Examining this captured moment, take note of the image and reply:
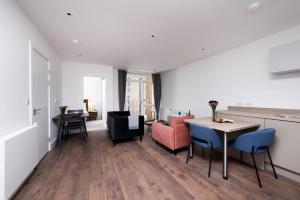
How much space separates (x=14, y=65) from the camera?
1761 mm

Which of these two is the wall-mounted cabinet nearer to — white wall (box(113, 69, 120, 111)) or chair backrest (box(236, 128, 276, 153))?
chair backrest (box(236, 128, 276, 153))

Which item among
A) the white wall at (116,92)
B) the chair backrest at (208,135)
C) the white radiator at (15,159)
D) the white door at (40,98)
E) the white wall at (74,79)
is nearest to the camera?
the white radiator at (15,159)

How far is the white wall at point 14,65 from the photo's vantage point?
1.55 meters

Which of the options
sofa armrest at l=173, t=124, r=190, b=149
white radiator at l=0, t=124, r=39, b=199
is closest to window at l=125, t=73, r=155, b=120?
sofa armrest at l=173, t=124, r=190, b=149

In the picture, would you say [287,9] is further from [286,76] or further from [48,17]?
[48,17]

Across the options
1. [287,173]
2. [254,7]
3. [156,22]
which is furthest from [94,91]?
[287,173]

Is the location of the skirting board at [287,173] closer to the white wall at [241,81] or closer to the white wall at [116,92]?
the white wall at [241,81]

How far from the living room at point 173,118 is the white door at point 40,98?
0.02m

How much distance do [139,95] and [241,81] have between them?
14.5 feet

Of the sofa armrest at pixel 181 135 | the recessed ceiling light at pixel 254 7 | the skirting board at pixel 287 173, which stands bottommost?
the skirting board at pixel 287 173

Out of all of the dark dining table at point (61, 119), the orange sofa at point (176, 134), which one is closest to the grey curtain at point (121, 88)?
the dark dining table at point (61, 119)

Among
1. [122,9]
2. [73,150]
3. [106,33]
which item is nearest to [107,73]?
[106,33]

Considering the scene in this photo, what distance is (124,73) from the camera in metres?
5.74

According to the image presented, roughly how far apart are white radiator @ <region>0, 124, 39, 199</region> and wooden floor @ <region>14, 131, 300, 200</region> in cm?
29
